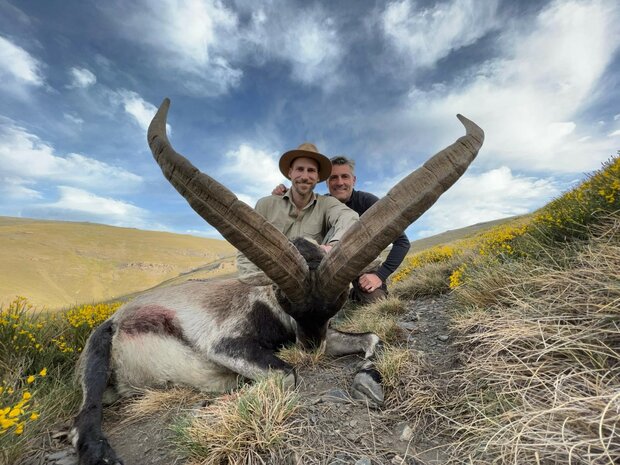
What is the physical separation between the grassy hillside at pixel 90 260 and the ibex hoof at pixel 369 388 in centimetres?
6987

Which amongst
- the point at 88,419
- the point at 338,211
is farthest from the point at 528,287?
the point at 88,419

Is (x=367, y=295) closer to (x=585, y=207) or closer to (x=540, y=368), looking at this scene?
(x=585, y=207)

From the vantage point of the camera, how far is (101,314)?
650cm

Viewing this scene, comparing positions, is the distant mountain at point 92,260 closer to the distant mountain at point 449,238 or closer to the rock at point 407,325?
the distant mountain at point 449,238

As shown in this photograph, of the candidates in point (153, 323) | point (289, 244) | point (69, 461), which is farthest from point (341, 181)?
point (69, 461)

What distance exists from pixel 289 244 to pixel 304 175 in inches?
125

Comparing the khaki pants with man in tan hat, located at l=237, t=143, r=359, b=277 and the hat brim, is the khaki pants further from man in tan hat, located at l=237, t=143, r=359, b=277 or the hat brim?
the hat brim

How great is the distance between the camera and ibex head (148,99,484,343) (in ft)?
10.6

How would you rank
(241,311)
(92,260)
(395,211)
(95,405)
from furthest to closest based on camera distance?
(92,260)
(241,311)
(395,211)
(95,405)

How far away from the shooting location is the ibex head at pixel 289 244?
3230mm

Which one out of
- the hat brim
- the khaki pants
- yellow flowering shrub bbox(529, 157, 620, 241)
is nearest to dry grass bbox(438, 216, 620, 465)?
yellow flowering shrub bbox(529, 157, 620, 241)

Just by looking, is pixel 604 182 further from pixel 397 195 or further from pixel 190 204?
pixel 190 204

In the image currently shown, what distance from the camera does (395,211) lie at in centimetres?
338

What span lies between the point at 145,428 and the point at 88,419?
503 mm
